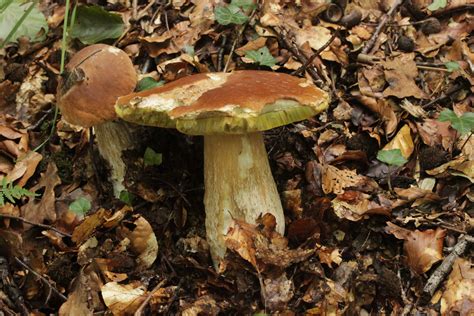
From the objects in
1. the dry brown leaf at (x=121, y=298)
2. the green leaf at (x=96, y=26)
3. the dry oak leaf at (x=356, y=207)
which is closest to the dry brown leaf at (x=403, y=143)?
the dry oak leaf at (x=356, y=207)

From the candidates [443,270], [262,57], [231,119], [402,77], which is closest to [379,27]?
[402,77]

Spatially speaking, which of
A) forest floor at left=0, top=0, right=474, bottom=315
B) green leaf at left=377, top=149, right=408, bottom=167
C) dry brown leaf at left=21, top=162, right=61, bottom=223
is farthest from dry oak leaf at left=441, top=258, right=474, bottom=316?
dry brown leaf at left=21, top=162, right=61, bottom=223

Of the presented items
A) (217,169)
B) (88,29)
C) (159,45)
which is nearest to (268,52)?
(159,45)

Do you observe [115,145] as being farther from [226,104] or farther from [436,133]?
[436,133]

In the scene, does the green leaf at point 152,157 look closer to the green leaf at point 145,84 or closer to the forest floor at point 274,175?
the forest floor at point 274,175

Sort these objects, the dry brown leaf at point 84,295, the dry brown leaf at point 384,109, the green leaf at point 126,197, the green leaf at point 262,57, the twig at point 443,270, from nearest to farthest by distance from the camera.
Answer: the twig at point 443,270, the dry brown leaf at point 84,295, the green leaf at point 126,197, the dry brown leaf at point 384,109, the green leaf at point 262,57

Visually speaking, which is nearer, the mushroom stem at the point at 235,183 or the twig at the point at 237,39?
the mushroom stem at the point at 235,183

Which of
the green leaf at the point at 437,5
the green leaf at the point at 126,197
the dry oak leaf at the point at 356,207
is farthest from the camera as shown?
the green leaf at the point at 437,5
